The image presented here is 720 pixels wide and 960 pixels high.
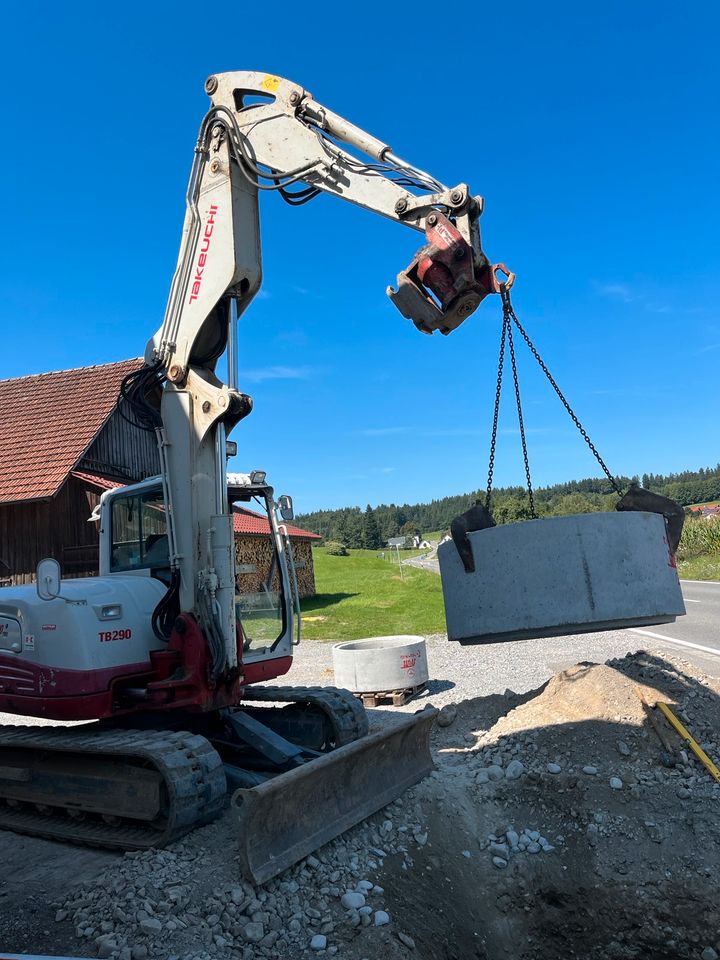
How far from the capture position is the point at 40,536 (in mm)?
15523

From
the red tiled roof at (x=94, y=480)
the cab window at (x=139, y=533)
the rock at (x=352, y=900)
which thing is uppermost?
the red tiled roof at (x=94, y=480)

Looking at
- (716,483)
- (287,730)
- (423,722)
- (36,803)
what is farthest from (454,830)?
(716,483)

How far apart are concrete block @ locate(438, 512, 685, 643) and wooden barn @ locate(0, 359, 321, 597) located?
355 inches

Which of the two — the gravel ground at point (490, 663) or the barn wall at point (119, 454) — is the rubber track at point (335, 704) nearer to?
the gravel ground at point (490, 663)

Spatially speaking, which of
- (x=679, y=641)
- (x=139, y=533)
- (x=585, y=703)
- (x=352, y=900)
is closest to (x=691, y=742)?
(x=585, y=703)

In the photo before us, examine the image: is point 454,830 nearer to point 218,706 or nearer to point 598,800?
point 598,800

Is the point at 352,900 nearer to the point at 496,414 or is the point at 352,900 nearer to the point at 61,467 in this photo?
the point at 496,414

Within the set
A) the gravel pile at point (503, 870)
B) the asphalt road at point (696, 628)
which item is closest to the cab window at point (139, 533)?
the gravel pile at point (503, 870)

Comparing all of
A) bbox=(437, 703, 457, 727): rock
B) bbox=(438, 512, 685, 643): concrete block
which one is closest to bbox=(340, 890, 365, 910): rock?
bbox=(438, 512, 685, 643): concrete block

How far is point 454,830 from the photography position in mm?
5613

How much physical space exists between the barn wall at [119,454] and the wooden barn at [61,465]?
0.07 feet

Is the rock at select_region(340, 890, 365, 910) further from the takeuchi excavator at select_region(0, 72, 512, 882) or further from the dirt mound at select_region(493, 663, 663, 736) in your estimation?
the dirt mound at select_region(493, 663, 663, 736)

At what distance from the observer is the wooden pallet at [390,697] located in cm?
979

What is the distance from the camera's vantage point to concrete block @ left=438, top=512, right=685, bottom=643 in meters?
5.17
